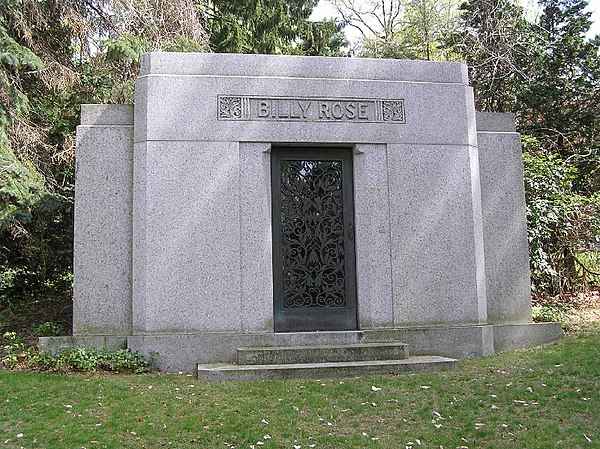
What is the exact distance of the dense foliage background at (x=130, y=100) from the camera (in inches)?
384

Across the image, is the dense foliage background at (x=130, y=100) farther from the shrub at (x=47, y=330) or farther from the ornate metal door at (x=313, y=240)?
the ornate metal door at (x=313, y=240)

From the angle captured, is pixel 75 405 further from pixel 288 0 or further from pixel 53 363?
pixel 288 0

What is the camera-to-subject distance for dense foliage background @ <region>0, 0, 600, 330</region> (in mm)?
9766

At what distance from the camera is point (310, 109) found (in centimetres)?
784

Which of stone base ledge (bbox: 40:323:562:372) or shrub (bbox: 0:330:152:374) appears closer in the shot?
shrub (bbox: 0:330:152:374)

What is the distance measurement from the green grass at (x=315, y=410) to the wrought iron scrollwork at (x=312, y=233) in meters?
1.70

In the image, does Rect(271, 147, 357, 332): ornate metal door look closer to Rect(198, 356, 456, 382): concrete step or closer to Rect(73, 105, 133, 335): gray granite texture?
Rect(198, 356, 456, 382): concrete step

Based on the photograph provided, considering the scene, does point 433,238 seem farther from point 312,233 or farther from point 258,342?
point 258,342

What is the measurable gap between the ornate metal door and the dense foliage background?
11.7ft

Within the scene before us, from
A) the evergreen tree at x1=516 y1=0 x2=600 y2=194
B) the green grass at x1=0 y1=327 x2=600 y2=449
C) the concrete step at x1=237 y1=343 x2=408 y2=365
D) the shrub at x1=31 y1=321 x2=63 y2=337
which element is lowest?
the green grass at x1=0 y1=327 x2=600 y2=449

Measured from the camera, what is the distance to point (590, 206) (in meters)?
11.0

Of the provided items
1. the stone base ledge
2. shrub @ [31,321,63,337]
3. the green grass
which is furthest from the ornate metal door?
shrub @ [31,321,63,337]

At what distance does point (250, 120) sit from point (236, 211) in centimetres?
117

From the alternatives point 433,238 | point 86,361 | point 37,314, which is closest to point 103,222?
point 86,361
